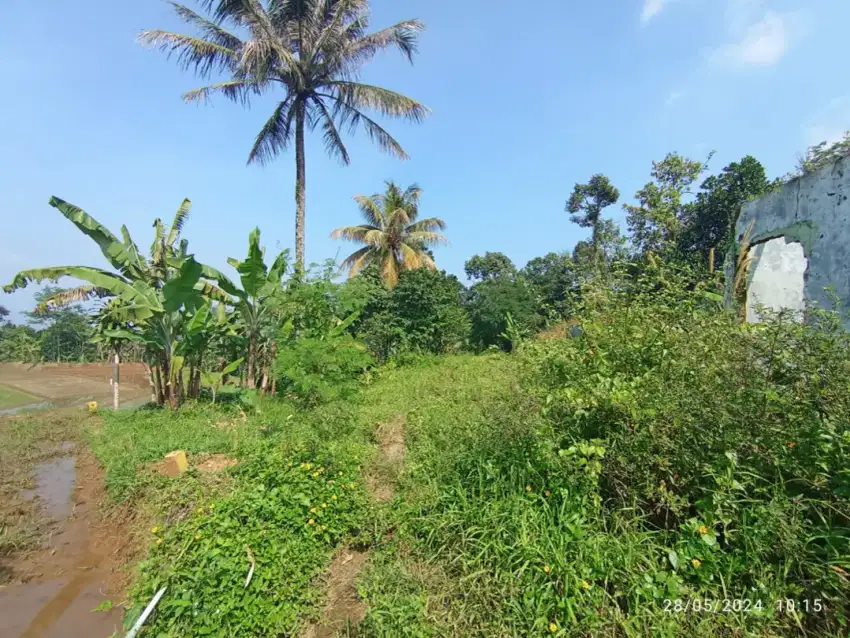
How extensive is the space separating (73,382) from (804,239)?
2286cm

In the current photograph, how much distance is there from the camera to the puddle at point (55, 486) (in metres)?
4.81

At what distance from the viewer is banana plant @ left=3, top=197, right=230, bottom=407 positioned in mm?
7215

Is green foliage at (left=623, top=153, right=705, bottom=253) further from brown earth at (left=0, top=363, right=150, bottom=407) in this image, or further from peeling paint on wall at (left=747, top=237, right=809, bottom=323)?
brown earth at (left=0, top=363, right=150, bottom=407)

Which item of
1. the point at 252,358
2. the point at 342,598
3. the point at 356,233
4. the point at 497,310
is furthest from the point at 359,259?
the point at 342,598

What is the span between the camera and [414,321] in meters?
12.3

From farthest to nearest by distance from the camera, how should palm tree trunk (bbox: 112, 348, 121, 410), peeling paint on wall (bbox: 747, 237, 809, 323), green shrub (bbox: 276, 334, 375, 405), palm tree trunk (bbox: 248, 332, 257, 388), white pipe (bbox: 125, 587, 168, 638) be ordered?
palm tree trunk (bbox: 112, 348, 121, 410) < palm tree trunk (bbox: 248, 332, 257, 388) < green shrub (bbox: 276, 334, 375, 405) < peeling paint on wall (bbox: 747, 237, 809, 323) < white pipe (bbox: 125, 587, 168, 638)

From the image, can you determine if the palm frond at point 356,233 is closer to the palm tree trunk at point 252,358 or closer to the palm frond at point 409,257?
the palm frond at point 409,257

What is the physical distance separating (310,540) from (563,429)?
2103 mm

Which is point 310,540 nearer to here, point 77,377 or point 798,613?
point 798,613

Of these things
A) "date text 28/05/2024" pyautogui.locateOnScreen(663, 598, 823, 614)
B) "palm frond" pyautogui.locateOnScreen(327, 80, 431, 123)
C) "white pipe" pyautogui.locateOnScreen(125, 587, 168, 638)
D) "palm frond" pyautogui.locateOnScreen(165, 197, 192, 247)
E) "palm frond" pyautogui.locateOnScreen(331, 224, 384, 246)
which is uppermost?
"palm frond" pyautogui.locateOnScreen(327, 80, 431, 123)

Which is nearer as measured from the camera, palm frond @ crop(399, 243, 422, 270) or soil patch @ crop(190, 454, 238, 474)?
soil patch @ crop(190, 454, 238, 474)

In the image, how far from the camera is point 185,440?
5508 mm

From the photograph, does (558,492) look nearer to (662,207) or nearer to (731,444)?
(731,444)

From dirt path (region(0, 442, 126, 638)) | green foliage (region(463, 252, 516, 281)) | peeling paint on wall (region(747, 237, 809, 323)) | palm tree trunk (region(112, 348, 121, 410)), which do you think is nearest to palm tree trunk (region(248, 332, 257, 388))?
palm tree trunk (region(112, 348, 121, 410))
